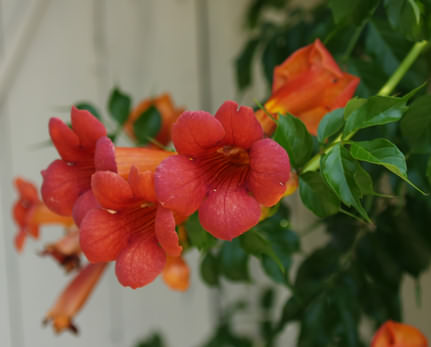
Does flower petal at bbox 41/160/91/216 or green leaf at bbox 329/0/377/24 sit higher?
green leaf at bbox 329/0/377/24

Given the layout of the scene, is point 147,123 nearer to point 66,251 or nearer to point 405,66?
point 66,251

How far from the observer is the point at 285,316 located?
53 centimetres

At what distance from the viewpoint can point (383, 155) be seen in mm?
309

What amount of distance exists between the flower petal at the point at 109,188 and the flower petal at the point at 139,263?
36 mm

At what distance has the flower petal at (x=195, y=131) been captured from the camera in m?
0.31

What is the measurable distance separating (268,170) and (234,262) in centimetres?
30

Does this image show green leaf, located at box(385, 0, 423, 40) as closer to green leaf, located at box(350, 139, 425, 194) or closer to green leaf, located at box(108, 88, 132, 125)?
green leaf, located at box(350, 139, 425, 194)

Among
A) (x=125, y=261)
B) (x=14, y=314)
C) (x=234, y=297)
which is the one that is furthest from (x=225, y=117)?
(x=234, y=297)

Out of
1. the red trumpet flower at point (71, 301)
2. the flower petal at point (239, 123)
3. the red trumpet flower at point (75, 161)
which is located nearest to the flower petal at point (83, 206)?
the red trumpet flower at point (75, 161)

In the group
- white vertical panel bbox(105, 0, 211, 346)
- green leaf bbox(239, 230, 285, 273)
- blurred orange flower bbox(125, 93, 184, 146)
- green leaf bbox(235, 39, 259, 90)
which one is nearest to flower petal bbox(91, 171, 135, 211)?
green leaf bbox(239, 230, 285, 273)

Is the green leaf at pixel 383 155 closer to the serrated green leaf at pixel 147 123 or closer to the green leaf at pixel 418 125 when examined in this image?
the green leaf at pixel 418 125

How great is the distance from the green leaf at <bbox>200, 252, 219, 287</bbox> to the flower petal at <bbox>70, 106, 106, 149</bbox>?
0.26 m

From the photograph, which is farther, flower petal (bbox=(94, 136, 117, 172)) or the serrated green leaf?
the serrated green leaf

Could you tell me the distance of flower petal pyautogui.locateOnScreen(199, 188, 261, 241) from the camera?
30 centimetres
